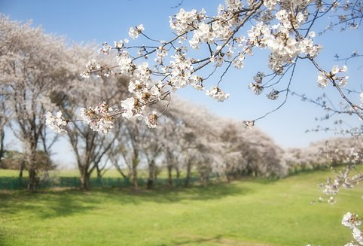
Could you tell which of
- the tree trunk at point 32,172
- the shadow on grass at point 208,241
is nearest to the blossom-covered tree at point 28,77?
the tree trunk at point 32,172

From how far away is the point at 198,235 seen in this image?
15.6 meters

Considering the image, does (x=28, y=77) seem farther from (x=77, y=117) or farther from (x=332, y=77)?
(x=332, y=77)

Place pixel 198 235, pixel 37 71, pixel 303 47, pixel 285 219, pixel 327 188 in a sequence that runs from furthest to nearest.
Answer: pixel 37 71, pixel 285 219, pixel 198 235, pixel 327 188, pixel 303 47

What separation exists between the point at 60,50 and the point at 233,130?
115ft

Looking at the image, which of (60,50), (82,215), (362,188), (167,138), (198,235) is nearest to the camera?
(198,235)

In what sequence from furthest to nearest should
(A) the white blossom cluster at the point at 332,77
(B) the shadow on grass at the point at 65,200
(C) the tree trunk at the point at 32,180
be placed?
(C) the tree trunk at the point at 32,180
(B) the shadow on grass at the point at 65,200
(A) the white blossom cluster at the point at 332,77

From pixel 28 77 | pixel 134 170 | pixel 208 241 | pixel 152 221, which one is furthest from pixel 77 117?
pixel 208 241

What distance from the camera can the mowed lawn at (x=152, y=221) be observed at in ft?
45.5

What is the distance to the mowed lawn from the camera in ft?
45.5

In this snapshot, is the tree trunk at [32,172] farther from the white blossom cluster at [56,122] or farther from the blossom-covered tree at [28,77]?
the white blossom cluster at [56,122]

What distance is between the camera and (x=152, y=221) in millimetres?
18531

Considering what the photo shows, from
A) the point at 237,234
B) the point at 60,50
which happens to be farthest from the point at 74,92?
the point at 237,234

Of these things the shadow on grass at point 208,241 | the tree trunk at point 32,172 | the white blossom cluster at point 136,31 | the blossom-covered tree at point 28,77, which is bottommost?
the shadow on grass at point 208,241

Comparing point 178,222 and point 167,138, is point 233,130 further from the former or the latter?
point 178,222
